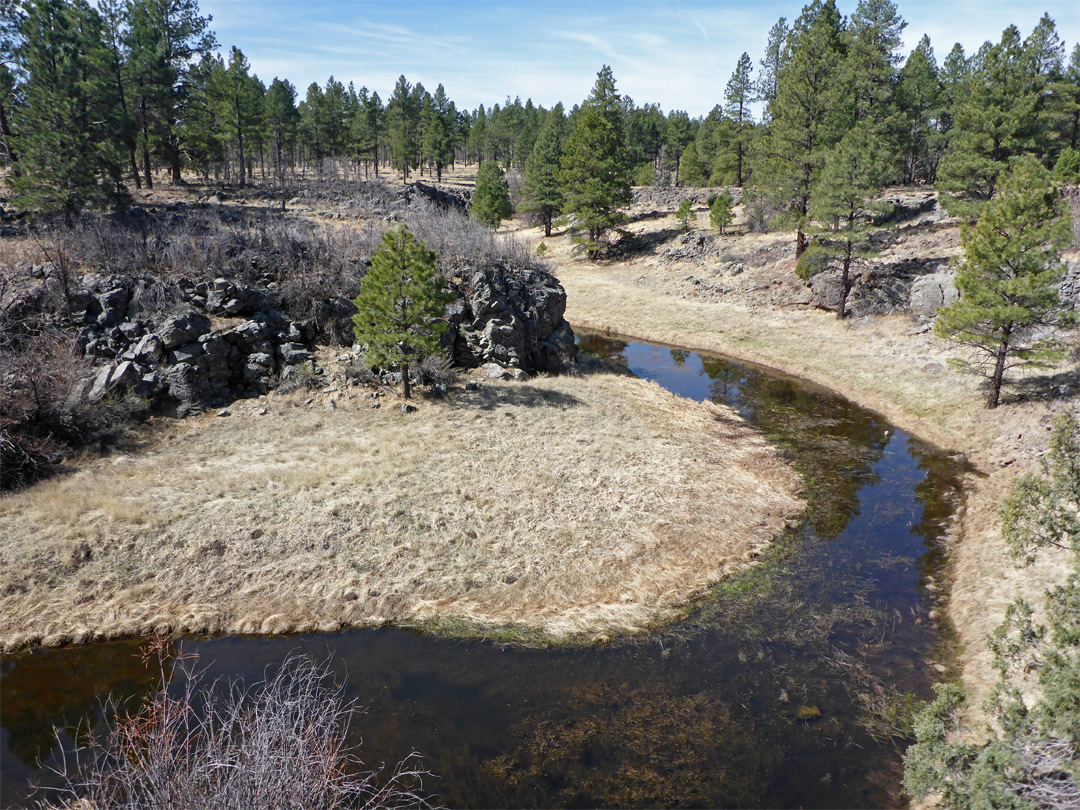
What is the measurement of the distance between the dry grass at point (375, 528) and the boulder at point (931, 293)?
19078 mm

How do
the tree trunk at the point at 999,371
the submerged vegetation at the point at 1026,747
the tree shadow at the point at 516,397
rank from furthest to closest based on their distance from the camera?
the tree shadow at the point at 516,397 → the tree trunk at the point at 999,371 → the submerged vegetation at the point at 1026,747

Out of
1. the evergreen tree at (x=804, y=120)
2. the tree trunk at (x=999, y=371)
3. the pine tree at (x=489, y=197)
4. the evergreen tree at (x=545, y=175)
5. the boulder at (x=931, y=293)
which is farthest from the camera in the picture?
the evergreen tree at (x=545, y=175)

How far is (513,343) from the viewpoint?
28.0 m

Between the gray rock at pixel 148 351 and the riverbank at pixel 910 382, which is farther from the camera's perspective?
the gray rock at pixel 148 351

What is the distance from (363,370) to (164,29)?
3691 cm

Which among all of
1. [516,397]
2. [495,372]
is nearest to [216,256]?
[495,372]

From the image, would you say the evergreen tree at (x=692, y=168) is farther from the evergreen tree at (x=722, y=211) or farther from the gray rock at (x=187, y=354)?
the gray rock at (x=187, y=354)

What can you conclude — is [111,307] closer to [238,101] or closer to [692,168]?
[238,101]

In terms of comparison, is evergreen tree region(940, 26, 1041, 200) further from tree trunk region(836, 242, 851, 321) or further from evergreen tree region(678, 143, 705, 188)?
evergreen tree region(678, 143, 705, 188)

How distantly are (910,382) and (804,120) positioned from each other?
2182 cm

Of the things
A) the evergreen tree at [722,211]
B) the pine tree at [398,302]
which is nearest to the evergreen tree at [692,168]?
the evergreen tree at [722,211]

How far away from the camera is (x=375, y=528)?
15.5 metres

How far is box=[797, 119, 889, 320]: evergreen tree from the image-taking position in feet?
108

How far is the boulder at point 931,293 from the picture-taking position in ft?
108
